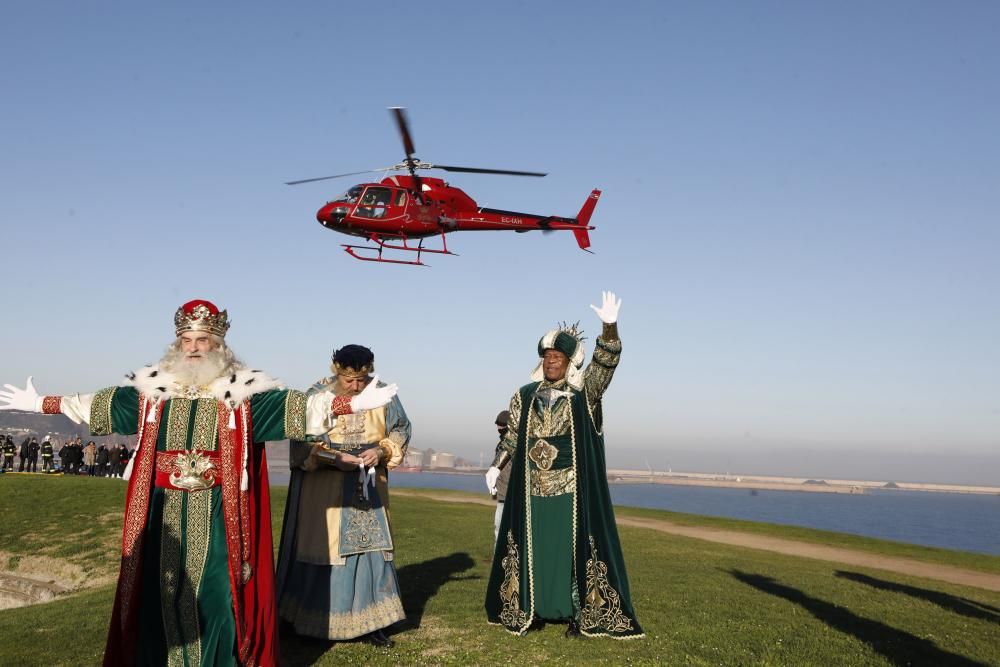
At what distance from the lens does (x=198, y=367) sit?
5.53 metres

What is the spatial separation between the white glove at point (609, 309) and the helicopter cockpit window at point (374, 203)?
17.0 meters

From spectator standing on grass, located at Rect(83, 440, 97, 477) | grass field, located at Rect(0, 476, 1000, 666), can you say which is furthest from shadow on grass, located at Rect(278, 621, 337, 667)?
spectator standing on grass, located at Rect(83, 440, 97, 477)

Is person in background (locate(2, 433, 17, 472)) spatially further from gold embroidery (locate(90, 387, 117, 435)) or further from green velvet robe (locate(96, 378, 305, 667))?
green velvet robe (locate(96, 378, 305, 667))

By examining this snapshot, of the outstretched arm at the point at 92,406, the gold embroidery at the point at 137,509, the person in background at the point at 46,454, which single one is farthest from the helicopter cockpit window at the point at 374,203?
the person in background at the point at 46,454

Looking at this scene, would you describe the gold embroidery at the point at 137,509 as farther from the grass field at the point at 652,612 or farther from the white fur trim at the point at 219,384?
the grass field at the point at 652,612

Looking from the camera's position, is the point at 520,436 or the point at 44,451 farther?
the point at 44,451

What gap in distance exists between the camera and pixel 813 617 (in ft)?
29.7

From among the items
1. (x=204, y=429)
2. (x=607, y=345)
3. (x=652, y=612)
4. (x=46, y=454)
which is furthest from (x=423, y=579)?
(x=46, y=454)

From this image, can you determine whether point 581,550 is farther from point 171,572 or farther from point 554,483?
point 171,572

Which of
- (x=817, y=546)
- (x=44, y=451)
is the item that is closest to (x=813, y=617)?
(x=817, y=546)

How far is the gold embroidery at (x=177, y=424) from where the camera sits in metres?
5.33

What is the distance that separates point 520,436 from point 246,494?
3114mm

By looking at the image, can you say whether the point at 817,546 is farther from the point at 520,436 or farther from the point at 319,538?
the point at 319,538

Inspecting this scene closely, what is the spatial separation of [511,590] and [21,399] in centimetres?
453
